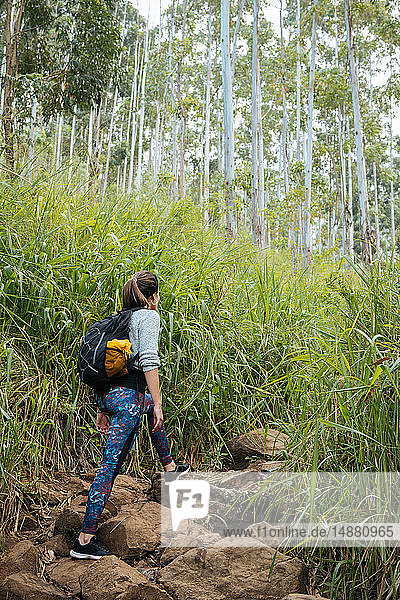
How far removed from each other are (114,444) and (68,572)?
2.03ft

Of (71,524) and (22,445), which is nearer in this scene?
(71,524)

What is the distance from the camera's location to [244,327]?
15.1 feet

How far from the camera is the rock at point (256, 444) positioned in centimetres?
374

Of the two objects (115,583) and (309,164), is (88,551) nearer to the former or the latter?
(115,583)

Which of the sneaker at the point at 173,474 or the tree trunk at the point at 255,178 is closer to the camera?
the sneaker at the point at 173,474

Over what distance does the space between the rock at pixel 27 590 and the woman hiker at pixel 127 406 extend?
0.28m

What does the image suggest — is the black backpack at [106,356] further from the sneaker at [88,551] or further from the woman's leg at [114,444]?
the sneaker at [88,551]

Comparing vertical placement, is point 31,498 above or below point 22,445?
below

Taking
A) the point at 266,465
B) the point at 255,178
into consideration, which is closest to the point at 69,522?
the point at 266,465

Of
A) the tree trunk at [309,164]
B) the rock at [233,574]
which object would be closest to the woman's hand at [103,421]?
the rock at [233,574]

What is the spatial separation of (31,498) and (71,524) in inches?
15.8

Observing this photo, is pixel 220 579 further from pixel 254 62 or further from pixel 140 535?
pixel 254 62

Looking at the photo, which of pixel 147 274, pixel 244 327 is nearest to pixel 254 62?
pixel 244 327
